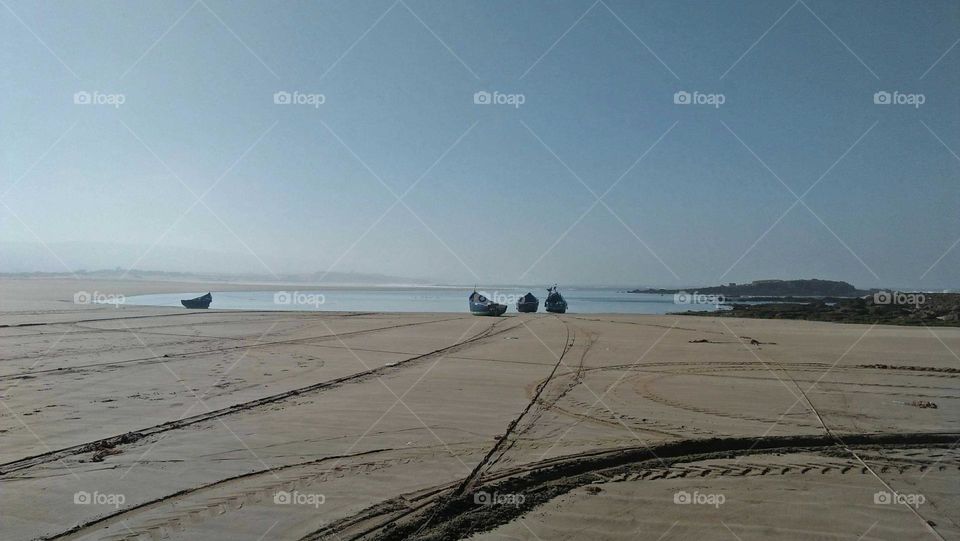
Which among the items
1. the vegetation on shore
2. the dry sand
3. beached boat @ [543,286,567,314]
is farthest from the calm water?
the dry sand

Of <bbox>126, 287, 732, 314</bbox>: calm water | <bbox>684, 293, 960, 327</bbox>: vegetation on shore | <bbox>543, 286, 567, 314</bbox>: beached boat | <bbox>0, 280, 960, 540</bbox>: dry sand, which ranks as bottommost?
<bbox>0, 280, 960, 540</bbox>: dry sand

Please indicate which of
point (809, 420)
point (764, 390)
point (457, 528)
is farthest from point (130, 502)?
point (764, 390)

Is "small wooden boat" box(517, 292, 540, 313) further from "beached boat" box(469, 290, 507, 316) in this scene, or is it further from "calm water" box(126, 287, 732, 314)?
"beached boat" box(469, 290, 507, 316)

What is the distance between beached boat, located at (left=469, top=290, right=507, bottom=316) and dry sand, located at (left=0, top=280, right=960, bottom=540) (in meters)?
24.9

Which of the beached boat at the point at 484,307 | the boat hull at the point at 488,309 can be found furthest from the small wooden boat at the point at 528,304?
the boat hull at the point at 488,309

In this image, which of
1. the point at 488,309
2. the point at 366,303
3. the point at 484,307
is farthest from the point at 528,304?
the point at 366,303

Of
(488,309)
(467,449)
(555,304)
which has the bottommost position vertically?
(467,449)

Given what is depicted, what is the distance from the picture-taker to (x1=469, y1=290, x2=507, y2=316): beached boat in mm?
40281

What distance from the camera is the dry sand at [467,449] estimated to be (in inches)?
203

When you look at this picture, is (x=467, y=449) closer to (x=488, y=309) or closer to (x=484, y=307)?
(x=488, y=309)

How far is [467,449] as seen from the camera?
7199 mm

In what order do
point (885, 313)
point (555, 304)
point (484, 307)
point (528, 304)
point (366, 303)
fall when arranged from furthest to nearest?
point (366, 303), point (555, 304), point (528, 304), point (484, 307), point (885, 313)

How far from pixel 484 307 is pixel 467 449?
33744mm

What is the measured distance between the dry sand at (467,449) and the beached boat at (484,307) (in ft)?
81.8
